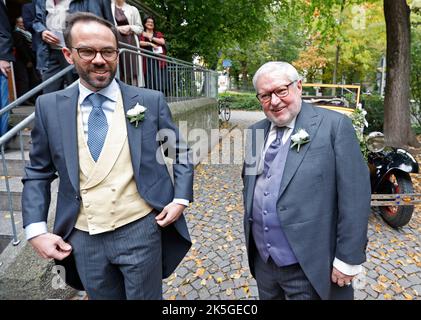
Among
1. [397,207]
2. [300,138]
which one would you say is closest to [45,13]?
[300,138]

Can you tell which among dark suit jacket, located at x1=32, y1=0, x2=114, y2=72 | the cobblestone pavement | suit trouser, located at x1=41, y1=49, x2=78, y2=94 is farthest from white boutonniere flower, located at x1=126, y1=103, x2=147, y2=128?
suit trouser, located at x1=41, y1=49, x2=78, y2=94

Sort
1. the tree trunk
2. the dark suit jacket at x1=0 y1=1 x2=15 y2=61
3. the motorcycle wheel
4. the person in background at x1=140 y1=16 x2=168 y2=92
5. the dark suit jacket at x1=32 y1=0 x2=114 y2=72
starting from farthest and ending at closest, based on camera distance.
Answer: the tree trunk, the person in background at x1=140 y1=16 x2=168 y2=92, the motorcycle wheel, the dark suit jacket at x1=32 y1=0 x2=114 y2=72, the dark suit jacket at x1=0 y1=1 x2=15 y2=61

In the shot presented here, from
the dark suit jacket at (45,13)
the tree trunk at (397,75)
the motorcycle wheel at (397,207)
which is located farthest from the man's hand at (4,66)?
the tree trunk at (397,75)

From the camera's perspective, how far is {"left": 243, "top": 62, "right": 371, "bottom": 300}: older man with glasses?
5.53 feet

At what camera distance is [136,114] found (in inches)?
67.1

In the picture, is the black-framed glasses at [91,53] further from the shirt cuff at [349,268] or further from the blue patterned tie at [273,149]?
the shirt cuff at [349,268]

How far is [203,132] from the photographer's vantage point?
878cm

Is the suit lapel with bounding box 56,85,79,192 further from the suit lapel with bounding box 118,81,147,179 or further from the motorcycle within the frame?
the motorcycle

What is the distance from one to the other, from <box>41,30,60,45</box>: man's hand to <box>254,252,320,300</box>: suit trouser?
355 cm

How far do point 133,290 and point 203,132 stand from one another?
7208 mm

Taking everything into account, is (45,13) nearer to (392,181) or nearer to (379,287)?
(379,287)

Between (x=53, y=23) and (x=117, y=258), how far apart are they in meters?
3.46

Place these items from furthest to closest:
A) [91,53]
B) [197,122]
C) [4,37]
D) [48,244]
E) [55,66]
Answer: [197,122], [55,66], [4,37], [48,244], [91,53]

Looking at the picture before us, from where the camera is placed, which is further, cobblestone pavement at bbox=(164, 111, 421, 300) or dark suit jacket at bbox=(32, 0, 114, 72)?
dark suit jacket at bbox=(32, 0, 114, 72)
